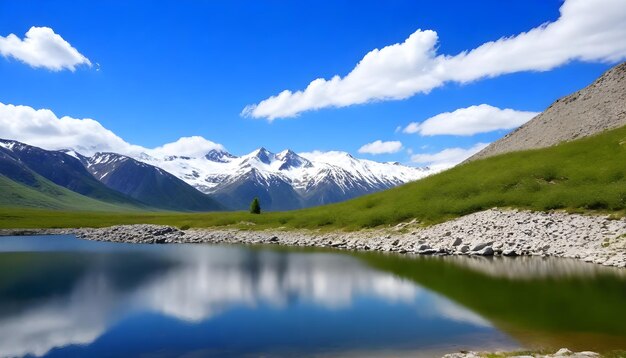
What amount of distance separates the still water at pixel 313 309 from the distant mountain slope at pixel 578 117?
7615cm

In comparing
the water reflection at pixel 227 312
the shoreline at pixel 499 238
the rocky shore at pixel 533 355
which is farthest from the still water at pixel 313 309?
the shoreline at pixel 499 238

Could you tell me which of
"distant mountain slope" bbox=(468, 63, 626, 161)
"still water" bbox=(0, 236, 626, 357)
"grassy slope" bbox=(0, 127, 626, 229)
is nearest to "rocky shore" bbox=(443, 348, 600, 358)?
"still water" bbox=(0, 236, 626, 357)

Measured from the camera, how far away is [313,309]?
2861cm

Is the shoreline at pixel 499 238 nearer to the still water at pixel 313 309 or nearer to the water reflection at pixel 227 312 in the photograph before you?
the still water at pixel 313 309

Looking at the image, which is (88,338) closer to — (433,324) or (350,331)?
(350,331)

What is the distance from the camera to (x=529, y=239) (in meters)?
56.4

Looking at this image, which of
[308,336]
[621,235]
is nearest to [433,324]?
[308,336]

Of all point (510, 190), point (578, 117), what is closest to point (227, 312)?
point (510, 190)

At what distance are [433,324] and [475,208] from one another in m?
53.5

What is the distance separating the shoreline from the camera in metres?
49.4

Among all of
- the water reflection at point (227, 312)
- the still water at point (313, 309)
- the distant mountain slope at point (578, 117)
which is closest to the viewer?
the still water at point (313, 309)

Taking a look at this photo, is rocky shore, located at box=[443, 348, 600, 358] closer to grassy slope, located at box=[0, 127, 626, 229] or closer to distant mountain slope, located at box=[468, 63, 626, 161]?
grassy slope, located at box=[0, 127, 626, 229]

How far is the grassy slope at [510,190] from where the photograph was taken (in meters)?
64.2

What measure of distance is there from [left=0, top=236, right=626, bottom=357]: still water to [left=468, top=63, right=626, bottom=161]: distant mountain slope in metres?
76.2
